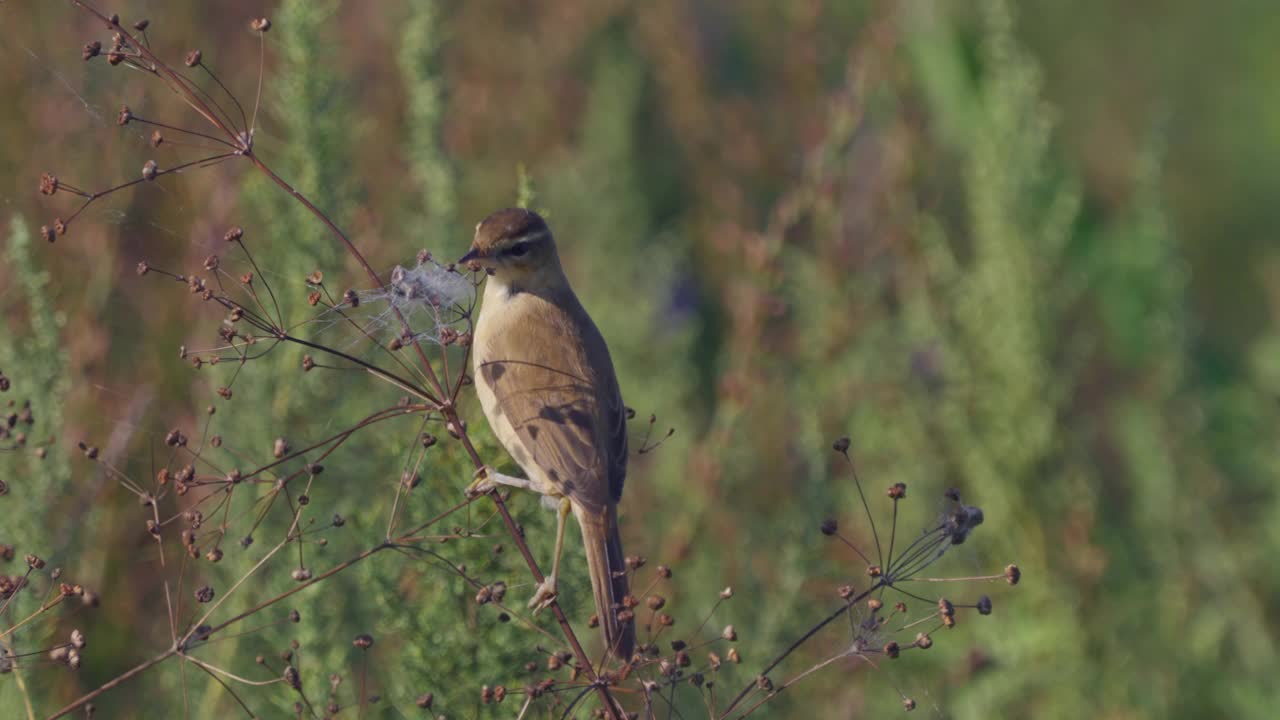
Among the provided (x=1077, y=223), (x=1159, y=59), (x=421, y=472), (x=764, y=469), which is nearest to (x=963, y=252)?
(x=1077, y=223)

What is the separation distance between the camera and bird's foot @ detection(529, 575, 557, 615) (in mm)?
2471

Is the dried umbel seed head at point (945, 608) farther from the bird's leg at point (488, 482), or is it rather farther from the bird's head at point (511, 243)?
the bird's head at point (511, 243)

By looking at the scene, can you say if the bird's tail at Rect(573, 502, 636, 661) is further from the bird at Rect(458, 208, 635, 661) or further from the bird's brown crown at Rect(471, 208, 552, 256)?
the bird's brown crown at Rect(471, 208, 552, 256)

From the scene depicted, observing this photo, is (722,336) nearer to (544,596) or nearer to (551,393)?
(551,393)

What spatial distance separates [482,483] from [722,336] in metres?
4.41

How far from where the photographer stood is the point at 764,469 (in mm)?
5168

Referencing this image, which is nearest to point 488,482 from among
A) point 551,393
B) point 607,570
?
point 607,570

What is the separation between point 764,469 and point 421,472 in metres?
2.57

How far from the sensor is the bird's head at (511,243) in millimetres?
3164

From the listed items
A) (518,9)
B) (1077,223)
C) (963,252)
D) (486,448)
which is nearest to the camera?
(486,448)

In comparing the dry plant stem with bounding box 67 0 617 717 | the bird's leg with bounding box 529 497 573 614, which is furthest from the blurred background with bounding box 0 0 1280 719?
the dry plant stem with bounding box 67 0 617 717

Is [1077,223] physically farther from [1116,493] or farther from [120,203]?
[120,203]

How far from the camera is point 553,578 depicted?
283cm

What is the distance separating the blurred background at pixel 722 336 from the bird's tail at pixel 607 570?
0.08 meters
